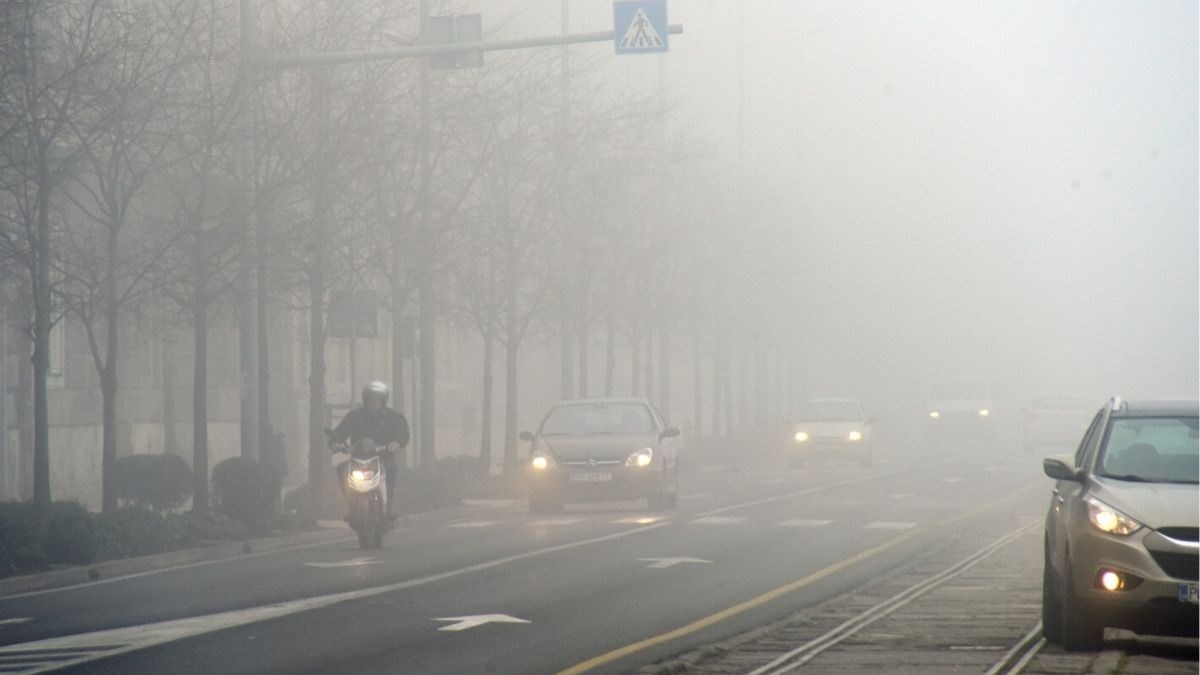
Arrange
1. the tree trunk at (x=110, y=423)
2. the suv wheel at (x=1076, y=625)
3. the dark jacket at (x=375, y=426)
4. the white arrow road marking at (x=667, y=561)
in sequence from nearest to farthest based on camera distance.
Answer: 1. the suv wheel at (x=1076, y=625)
2. the white arrow road marking at (x=667, y=561)
3. the dark jacket at (x=375, y=426)
4. the tree trunk at (x=110, y=423)

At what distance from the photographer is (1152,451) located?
1288cm

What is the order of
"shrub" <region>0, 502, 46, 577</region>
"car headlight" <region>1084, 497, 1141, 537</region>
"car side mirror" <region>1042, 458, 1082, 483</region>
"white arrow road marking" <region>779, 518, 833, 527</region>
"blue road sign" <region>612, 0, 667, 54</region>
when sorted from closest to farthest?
"car headlight" <region>1084, 497, 1141, 537</region>
"car side mirror" <region>1042, 458, 1082, 483</region>
"shrub" <region>0, 502, 46, 577</region>
"blue road sign" <region>612, 0, 667, 54</region>
"white arrow road marking" <region>779, 518, 833, 527</region>

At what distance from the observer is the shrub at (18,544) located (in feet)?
65.4

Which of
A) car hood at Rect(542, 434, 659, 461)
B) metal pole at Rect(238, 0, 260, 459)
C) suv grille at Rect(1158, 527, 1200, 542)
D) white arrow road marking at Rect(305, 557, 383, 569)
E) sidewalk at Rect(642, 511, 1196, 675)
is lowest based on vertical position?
white arrow road marking at Rect(305, 557, 383, 569)

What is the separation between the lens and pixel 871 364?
Result: 313 feet

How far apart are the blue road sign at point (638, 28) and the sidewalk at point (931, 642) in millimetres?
7617

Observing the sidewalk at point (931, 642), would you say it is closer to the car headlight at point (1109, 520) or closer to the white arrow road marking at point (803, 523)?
the car headlight at point (1109, 520)

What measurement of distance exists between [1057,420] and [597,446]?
32823 mm

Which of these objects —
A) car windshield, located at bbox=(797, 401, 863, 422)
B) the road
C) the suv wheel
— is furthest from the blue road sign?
car windshield, located at bbox=(797, 401, 863, 422)

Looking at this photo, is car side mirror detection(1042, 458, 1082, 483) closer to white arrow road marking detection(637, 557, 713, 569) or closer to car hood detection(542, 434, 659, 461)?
white arrow road marking detection(637, 557, 713, 569)

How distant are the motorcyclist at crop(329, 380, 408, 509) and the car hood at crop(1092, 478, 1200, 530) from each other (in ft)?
38.7

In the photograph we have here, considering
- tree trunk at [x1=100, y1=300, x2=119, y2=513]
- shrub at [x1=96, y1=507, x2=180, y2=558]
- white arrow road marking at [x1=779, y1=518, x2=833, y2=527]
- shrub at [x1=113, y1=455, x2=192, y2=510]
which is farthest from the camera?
shrub at [x1=113, y1=455, x2=192, y2=510]

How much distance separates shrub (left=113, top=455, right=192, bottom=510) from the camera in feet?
104

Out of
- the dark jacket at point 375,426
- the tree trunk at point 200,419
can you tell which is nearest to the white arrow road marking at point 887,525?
the dark jacket at point 375,426
